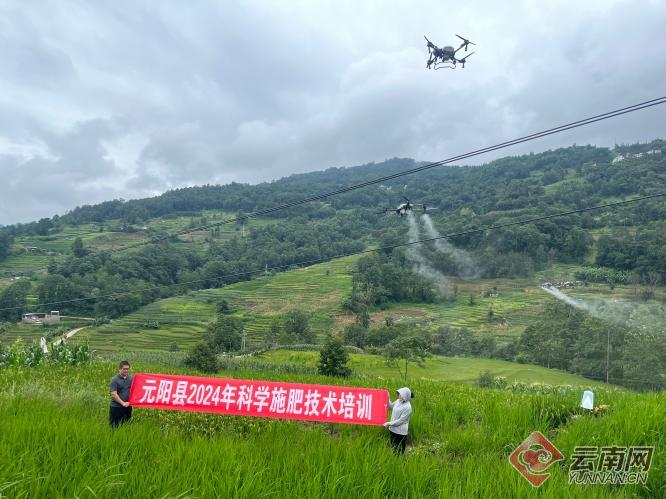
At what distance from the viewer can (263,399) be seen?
9.89m

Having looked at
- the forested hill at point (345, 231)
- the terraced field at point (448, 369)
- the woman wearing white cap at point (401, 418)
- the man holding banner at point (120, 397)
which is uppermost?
the forested hill at point (345, 231)

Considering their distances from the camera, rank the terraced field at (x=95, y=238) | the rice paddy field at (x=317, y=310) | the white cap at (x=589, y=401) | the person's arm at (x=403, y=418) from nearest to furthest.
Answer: the person's arm at (x=403, y=418) → the white cap at (x=589, y=401) → the rice paddy field at (x=317, y=310) → the terraced field at (x=95, y=238)

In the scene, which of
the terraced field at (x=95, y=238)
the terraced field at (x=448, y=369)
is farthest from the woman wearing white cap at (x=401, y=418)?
the terraced field at (x=95, y=238)

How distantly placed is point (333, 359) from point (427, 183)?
523 feet

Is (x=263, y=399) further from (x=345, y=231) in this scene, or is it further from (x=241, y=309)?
(x=345, y=231)

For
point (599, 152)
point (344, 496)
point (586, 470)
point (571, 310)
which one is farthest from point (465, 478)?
point (599, 152)

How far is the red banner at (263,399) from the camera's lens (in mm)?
9656

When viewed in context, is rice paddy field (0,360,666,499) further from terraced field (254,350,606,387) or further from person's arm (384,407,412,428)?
terraced field (254,350,606,387)

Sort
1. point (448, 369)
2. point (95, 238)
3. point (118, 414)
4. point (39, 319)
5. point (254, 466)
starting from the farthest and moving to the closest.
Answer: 1. point (95, 238)
2. point (39, 319)
3. point (448, 369)
4. point (118, 414)
5. point (254, 466)

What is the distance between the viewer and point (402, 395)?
27.1 ft

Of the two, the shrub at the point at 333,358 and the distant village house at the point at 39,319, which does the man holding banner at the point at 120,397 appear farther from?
the distant village house at the point at 39,319

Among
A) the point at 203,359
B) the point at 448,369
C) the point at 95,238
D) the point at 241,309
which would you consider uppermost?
the point at 95,238

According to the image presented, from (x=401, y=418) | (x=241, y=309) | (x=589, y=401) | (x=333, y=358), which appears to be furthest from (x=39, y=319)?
(x=589, y=401)

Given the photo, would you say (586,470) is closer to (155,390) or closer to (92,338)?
(155,390)
